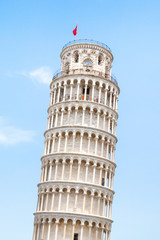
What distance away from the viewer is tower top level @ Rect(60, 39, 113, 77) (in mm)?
52938

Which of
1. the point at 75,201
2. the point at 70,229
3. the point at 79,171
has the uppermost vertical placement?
the point at 79,171

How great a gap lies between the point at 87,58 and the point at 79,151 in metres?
16.2

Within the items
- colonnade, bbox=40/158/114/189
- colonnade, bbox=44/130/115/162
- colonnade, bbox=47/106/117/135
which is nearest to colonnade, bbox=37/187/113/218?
colonnade, bbox=40/158/114/189

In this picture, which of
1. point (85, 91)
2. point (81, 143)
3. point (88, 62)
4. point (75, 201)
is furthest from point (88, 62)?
point (75, 201)

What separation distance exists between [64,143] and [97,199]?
30.7 feet

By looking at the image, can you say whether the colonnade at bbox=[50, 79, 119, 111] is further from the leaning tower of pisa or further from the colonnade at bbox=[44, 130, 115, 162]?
the colonnade at bbox=[44, 130, 115, 162]

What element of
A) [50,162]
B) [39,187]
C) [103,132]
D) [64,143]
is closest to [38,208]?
[39,187]

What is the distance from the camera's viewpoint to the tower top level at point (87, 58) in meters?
52.9

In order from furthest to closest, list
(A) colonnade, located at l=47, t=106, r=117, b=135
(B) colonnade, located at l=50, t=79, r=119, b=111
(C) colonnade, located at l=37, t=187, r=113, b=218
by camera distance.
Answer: (B) colonnade, located at l=50, t=79, r=119, b=111, (A) colonnade, located at l=47, t=106, r=117, b=135, (C) colonnade, located at l=37, t=187, r=113, b=218

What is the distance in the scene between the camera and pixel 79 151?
46.7 m

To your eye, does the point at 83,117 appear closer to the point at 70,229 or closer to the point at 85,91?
the point at 85,91

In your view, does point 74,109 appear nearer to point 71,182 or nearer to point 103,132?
point 103,132

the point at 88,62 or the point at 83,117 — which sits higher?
the point at 88,62

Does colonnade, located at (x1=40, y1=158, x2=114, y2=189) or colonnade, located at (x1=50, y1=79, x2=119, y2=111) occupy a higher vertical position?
colonnade, located at (x1=50, y1=79, x2=119, y2=111)
